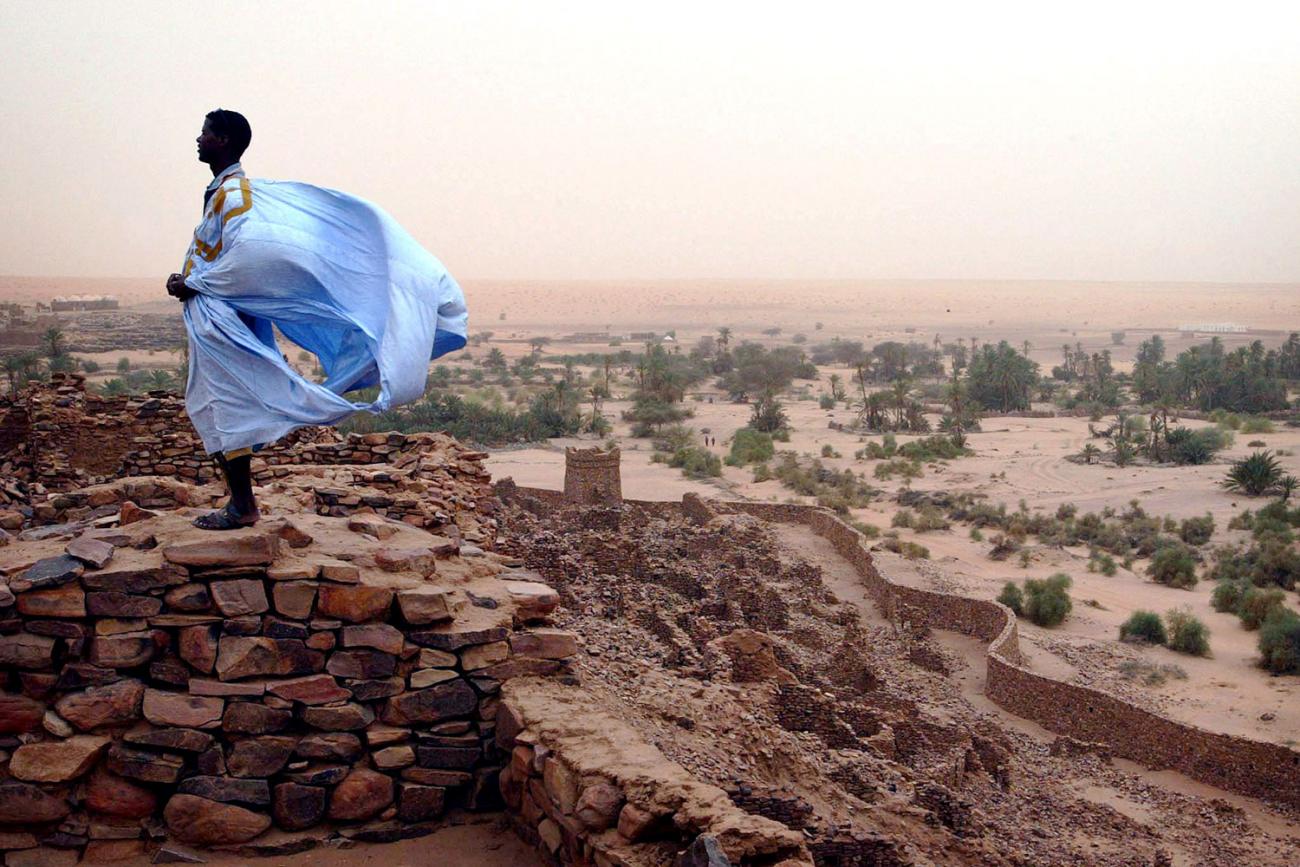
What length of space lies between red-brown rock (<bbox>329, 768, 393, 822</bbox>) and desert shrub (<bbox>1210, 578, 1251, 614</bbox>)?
18694 mm

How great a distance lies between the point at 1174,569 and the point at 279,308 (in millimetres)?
21151

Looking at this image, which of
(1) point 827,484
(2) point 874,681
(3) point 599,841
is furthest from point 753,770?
(1) point 827,484

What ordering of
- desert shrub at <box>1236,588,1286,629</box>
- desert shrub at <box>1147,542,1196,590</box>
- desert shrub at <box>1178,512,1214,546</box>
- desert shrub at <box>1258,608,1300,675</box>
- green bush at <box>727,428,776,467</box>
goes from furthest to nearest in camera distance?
green bush at <box>727,428,776,467</box>, desert shrub at <box>1178,512,1214,546</box>, desert shrub at <box>1147,542,1196,590</box>, desert shrub at <box>1236,588,1286,629</box>, desert shrub at <box>1258,608,1300,675</box>

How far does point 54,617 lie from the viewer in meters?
5.16

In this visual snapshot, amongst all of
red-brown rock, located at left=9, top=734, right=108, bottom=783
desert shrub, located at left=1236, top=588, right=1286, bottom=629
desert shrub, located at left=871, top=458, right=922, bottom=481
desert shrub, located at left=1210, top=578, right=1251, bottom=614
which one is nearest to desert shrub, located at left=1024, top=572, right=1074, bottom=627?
desert shrub, located at left=1210, top=578, right=1251, bottom=614

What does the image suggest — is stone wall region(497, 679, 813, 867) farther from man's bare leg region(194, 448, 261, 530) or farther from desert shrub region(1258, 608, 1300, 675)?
desert shrub region(1258, 608, 1300, 675)

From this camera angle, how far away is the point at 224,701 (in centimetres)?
521

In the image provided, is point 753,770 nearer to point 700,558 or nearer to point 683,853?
point 683,853

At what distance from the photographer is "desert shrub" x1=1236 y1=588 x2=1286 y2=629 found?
19672 mm

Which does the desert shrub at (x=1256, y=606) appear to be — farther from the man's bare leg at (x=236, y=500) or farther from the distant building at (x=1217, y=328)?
the distant building at (x=1217, y=328)

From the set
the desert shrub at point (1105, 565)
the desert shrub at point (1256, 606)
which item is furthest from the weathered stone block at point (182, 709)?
the desert shrub at point (1105, 565)

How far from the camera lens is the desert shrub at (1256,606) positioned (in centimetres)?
1967

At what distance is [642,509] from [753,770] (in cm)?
1577

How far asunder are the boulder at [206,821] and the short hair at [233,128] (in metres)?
3.01
